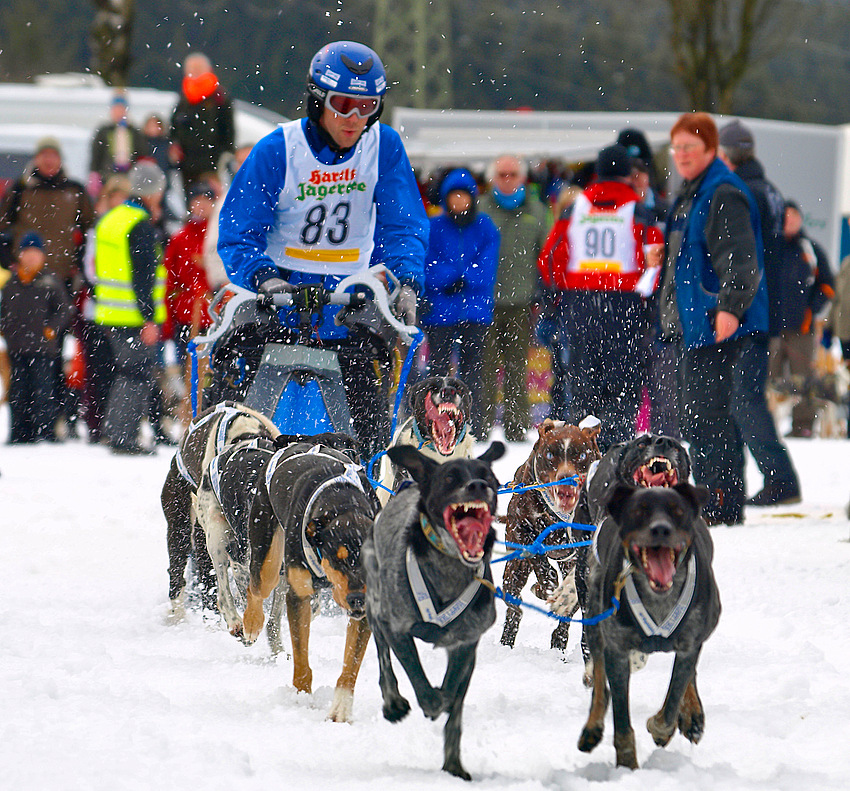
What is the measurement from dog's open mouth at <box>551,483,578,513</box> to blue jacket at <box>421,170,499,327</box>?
202 inches

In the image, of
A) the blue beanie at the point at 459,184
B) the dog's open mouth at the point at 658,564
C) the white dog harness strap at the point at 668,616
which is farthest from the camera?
the blue beanie at the point at 459,184

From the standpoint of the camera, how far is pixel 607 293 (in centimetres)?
805

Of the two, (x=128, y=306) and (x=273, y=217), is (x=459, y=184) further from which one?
(x=273, y=217)

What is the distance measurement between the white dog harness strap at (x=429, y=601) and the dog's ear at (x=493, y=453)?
0.26 metres

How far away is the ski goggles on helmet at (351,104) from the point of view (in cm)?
461

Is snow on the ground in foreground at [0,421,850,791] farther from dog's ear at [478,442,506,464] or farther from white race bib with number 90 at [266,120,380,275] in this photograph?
white race bib with number 90 at [266,120,380,275]

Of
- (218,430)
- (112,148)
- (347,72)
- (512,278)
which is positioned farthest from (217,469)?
(112,148)

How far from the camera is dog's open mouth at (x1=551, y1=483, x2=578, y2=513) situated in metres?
4.48

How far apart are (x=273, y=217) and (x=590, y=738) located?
249 centimetres

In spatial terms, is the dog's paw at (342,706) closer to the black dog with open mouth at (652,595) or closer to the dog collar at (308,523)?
the dog collar at (308,523)

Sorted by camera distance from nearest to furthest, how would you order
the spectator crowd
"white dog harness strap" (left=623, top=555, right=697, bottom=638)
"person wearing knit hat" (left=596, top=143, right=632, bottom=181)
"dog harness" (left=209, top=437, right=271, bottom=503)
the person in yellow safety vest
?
"white dog harness strap" (left=623, top=555, right=697, bottom=638) < "dog harness" (left=209, top=437, right=271, bottom=503) < the spectator crowd < "person wearing knit hat" (left=596, top=143, right=632, bottom=181) < the person in yellow safety vest

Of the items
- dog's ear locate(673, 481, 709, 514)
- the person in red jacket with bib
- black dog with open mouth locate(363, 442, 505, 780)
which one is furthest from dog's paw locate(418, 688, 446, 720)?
the person in red jacket with bib

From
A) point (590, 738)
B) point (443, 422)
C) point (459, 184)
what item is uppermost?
point (459, 184)

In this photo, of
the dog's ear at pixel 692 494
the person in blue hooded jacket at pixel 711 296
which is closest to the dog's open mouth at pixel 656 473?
the dog's ear at pixel 692 494
